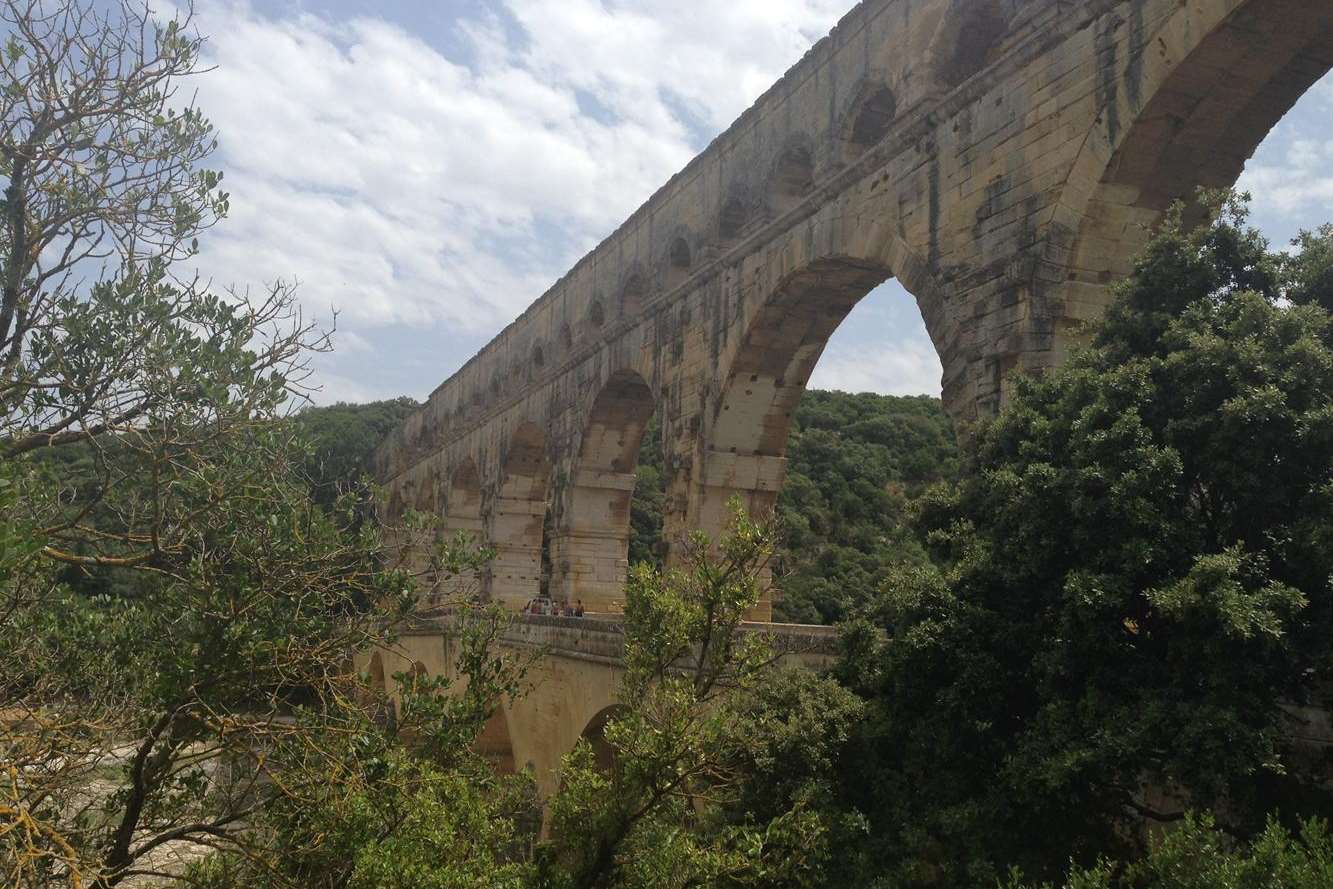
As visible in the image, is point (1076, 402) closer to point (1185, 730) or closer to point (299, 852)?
point (1185, 730)

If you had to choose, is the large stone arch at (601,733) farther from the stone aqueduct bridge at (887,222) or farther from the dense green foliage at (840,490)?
the dense green foliage at (840,490)

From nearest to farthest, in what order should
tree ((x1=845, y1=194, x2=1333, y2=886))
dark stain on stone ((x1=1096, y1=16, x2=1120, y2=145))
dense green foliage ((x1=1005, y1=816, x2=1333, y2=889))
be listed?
dense green foliage ((x1=1005, y1=816, x2=1333, y2=889)) < tree ((x1=845, y1=194, x2=1333, y2=886)) < dark stain on stone ((x1=1096, y1=16, x2=1120, y2=145))

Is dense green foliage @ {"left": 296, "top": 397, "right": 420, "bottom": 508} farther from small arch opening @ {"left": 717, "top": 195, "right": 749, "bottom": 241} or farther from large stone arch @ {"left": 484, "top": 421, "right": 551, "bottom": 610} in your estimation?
small arch opening @ {"left": 717, "top": 195, "right": 749, "bottom": 241}

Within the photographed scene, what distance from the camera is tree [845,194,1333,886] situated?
4.53 meters

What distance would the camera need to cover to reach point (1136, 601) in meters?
5.05

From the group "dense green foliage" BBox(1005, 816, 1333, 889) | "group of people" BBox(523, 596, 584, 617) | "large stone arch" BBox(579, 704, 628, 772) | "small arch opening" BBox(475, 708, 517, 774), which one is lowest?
"small arch opening" BBox(475, 708, 517, 774)

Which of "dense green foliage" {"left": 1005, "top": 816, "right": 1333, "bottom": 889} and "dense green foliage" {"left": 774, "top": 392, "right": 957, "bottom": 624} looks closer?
"dense green foliage" {"left": 1005, "top": 816, "right": 1333, "bottom": 889}

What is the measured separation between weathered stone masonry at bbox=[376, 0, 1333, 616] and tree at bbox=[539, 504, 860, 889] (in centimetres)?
248

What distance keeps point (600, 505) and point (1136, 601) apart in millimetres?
11639

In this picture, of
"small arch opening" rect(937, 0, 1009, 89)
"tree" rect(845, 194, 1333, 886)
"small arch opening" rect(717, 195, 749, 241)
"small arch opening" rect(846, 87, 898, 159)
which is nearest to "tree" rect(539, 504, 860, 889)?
"tree" rect(845, 194, 1333, 886)

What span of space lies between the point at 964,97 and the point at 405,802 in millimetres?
6860

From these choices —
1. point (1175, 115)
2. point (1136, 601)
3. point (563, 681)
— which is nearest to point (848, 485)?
point (563, 681)

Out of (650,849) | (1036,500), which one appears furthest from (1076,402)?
(650,849)

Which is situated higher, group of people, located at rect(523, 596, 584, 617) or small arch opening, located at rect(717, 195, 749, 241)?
small arch opening, located at rect(717, 195, 749, 241)
